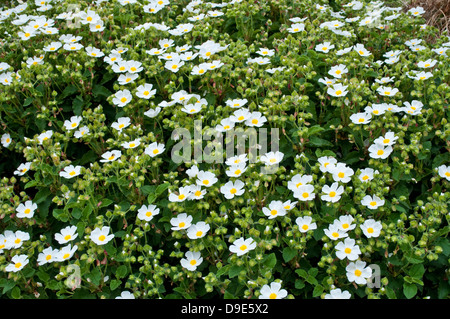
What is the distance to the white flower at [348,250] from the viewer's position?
2219 millimetres

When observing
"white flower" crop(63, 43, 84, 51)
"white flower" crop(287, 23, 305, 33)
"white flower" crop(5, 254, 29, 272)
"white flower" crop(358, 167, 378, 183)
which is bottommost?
"white flower" crop(5, 254, 29, 272)

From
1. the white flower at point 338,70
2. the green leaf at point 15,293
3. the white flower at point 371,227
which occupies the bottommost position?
the green leaf at point 15,293

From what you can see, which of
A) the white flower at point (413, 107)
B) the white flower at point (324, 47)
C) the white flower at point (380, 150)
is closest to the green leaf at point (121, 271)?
the white flower at point (380, 150)

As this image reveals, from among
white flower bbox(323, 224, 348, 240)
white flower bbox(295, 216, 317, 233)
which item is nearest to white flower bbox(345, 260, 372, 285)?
white flower bbox(323, 224, 348, 240)

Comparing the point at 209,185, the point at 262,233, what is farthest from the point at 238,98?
the point at 262,233

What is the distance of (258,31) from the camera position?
12.2 ft

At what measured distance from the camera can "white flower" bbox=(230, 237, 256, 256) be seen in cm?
217

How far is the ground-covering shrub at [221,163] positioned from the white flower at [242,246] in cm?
1

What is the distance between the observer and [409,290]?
220 centimetres

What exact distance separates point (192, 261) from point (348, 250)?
2.46ft

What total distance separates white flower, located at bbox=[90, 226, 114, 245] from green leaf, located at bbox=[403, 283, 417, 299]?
4.66ft

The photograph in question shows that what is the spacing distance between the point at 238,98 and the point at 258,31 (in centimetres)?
93

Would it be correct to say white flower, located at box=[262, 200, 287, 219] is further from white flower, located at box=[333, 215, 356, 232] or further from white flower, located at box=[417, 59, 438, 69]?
white flower, located at box=[417, 59, 438, 69]

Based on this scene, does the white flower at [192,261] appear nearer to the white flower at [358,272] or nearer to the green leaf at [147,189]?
the green leaf at [147,189]
